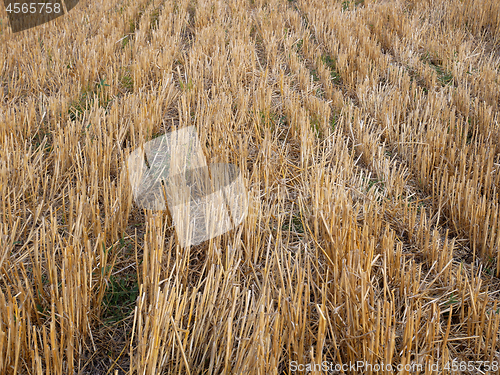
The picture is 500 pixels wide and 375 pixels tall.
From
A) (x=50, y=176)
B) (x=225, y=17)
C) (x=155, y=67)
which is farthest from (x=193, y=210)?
(x=225, y=17)

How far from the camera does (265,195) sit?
6.68ft

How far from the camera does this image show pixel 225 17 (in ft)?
16.5

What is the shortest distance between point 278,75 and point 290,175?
62.6 inches

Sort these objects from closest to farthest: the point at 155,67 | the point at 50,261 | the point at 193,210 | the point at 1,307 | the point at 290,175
→ the point at 1,307
the point at 50,261
the point at 193,210
the point at 290,175
the point at 155,67

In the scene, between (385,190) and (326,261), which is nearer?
(326,261)

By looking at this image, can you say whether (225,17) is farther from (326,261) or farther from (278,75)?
(326,261)

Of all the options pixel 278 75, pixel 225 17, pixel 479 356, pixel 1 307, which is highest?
pixel 225 17

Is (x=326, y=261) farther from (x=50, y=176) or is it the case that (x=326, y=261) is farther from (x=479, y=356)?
(x=50, y=176)

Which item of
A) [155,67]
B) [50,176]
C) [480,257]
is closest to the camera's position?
[480,257]

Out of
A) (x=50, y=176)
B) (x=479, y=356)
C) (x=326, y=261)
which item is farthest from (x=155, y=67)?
(x=479, y=356)

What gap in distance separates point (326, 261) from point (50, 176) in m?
1.61

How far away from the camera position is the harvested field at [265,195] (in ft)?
4.04

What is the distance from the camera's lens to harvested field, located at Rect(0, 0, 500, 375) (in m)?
1.23

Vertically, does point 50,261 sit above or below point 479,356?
above
